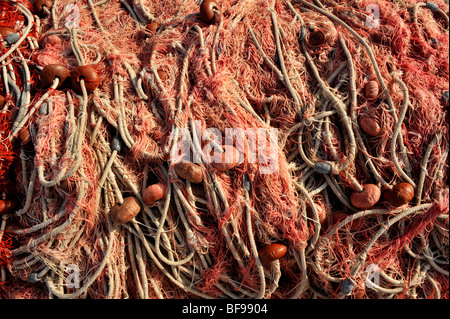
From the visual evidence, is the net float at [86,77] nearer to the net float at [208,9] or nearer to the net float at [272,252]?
the net float at [208,9]

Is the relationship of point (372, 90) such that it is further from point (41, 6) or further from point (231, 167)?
point (41, 6)

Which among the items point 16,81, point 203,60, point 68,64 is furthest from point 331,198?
point 16,81

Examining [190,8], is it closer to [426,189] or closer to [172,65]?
[172,65]

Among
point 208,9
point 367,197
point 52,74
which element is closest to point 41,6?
point 52,74

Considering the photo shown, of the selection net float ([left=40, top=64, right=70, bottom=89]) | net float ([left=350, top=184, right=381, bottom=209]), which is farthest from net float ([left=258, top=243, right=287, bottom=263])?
net float ([left=40, top=64, right=70, bottom=89])

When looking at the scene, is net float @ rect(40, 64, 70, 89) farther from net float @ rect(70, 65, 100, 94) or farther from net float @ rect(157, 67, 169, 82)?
net float @ rect(157, 67, 169, 82)

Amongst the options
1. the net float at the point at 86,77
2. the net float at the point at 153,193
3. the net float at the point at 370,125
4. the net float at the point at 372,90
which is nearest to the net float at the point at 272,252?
the net float at the point at 153,193
